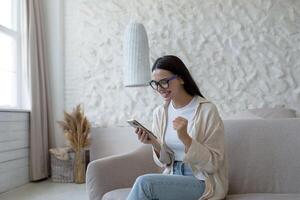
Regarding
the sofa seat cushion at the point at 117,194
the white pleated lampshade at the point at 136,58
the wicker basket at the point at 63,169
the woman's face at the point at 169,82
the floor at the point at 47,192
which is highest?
the white pleated lampshade at the point at 136,58

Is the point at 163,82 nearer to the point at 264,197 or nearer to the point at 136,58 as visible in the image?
the point at 264,197

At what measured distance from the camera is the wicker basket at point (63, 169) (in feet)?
11.8

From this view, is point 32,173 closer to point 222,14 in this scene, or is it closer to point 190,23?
point 190,23

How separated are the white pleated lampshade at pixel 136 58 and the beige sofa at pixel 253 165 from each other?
1.49 m

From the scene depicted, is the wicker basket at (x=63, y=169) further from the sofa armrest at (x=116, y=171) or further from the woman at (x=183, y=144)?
the woman at (x=183, y=144)

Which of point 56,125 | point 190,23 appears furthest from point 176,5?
point 56,125

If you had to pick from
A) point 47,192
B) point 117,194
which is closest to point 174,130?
point 117,194

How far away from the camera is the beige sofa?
1747 millimetres

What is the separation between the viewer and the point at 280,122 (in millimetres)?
1844

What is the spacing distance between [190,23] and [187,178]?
8.08 ft

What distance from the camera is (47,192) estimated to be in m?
3.14

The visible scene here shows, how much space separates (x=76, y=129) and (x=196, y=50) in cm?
144

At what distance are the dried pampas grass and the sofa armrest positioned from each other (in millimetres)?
1672

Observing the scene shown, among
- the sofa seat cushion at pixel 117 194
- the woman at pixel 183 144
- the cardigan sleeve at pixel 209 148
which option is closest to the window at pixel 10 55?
the sofa seat cushion at pixel 117 194
